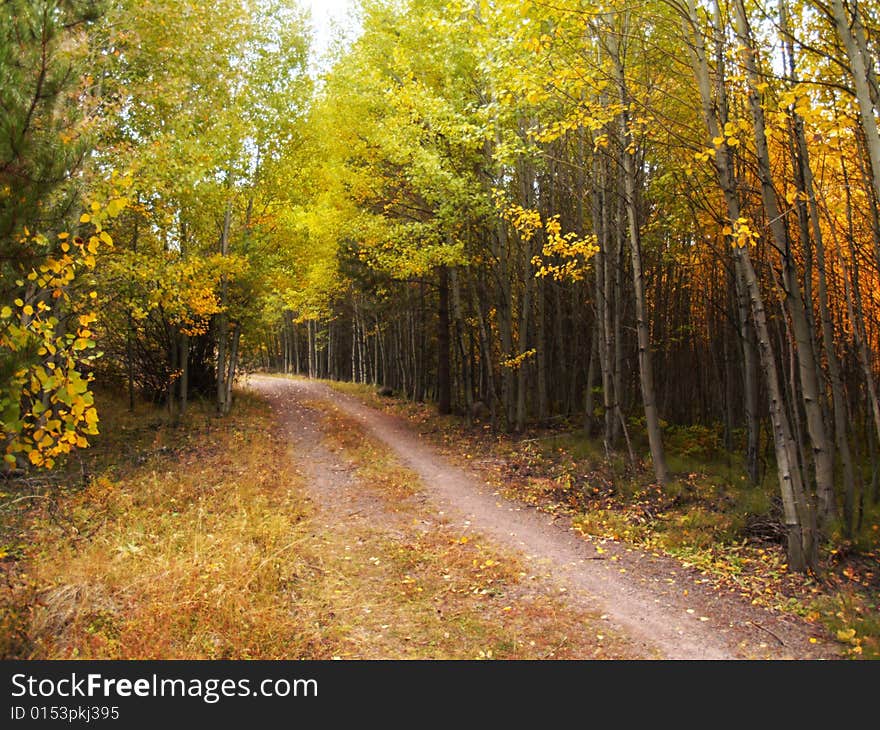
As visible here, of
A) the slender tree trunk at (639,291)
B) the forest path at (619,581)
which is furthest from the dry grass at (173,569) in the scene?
the slender tree trunk at (639,291)

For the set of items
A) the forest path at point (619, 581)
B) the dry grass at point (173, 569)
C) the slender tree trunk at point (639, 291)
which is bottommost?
the forest path at point (619, 581)

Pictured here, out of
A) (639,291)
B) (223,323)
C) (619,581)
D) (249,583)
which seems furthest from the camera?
(223,323)

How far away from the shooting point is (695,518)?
26.6 ft

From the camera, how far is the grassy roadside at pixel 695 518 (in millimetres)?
5727

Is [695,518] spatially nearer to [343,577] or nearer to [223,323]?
[343,577]

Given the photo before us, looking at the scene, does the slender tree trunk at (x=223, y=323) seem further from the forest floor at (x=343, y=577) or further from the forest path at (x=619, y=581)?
the forest path at (x=619, y=581)

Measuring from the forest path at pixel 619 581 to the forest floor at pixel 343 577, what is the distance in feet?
0.08

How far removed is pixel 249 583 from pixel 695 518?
239 inches

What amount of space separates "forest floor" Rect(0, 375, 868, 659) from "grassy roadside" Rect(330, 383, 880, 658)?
14cm

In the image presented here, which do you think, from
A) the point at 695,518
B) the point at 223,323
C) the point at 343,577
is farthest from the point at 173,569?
the point at 223,323

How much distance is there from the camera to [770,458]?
13523 millimetres

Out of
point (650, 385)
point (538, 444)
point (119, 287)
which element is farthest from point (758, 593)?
point (119, 287)

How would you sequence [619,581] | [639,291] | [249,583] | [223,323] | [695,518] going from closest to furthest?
[249,583]
[619,581]
[695,518]
[639,291]
[223,323]
